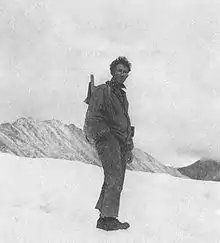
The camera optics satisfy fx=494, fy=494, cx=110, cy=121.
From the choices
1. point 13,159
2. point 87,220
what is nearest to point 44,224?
point 87,220

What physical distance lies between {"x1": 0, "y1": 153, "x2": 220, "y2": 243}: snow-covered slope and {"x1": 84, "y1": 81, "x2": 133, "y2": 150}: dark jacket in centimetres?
134

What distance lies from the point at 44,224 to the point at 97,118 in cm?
169

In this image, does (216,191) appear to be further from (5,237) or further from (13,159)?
(5,237)

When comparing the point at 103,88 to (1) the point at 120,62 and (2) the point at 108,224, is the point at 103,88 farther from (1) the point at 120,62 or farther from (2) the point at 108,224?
(2) the point at 108,224

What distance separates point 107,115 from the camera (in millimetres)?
7156

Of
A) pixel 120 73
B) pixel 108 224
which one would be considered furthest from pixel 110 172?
pixel 120 73

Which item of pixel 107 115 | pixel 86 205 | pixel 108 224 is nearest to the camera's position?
pixel 108 224

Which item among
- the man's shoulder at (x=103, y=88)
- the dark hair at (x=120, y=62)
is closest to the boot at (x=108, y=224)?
the man's shoulder at (x=103, y=88)

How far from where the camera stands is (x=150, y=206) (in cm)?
890

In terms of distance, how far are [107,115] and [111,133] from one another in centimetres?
27

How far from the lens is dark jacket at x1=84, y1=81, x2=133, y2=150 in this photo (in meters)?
6.92

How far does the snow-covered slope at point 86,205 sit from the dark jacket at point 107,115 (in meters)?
1.34

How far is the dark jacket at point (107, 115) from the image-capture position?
692cm

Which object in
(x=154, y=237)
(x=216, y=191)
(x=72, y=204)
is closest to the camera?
(x=154, y=237)
